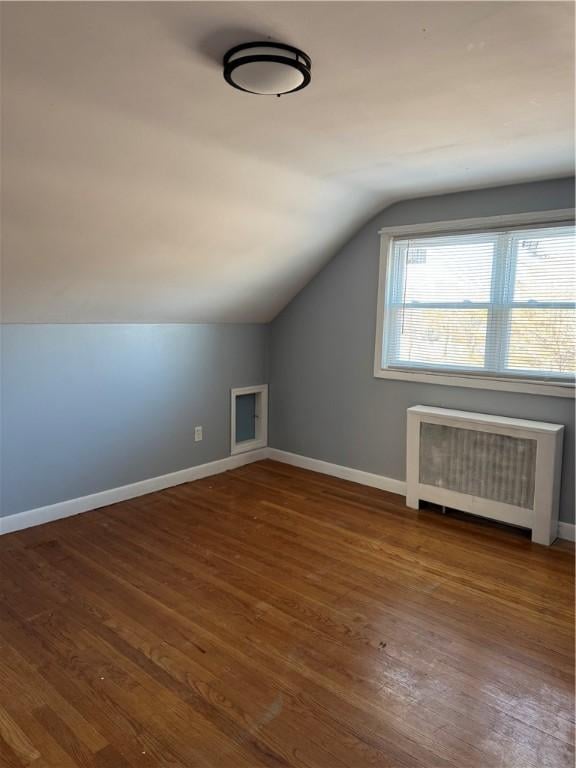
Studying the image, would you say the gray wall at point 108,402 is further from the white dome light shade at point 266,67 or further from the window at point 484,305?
the white dome light shade at point 266,67

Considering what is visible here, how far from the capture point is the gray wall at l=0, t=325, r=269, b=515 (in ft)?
10.6

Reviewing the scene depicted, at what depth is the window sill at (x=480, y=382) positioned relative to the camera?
3.28 meters

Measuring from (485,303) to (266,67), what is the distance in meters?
2.37

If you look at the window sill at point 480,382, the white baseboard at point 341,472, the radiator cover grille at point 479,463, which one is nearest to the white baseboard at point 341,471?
the white baseboard at point 341,472

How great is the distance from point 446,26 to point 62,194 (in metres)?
1.72

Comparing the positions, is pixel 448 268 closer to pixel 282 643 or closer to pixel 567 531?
A: pixel 567 531

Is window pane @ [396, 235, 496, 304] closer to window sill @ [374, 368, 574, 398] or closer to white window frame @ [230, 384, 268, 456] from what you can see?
window sill @ [374, 368, 574, 398]

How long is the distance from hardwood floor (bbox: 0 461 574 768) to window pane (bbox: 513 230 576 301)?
5.09 ft

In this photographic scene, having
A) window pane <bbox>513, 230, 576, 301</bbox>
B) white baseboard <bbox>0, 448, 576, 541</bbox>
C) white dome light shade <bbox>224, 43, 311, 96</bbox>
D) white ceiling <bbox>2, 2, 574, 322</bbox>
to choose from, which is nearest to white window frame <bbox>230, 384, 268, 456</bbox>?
white baseboard <bbox>0, 448, 576, 541</bbox>

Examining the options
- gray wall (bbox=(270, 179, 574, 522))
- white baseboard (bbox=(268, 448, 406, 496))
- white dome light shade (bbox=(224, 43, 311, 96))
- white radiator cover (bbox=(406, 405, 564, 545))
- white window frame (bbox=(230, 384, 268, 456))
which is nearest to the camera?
white dome light shade (bbox=(224, 43, 311, 96))

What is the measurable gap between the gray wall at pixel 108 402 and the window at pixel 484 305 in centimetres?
144

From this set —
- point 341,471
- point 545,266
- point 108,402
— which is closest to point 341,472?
point 341,471

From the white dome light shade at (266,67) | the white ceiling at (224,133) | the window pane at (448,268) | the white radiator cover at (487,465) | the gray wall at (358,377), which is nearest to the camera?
the white ceiling at (224,133)

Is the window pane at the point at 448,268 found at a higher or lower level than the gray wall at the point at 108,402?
higher
